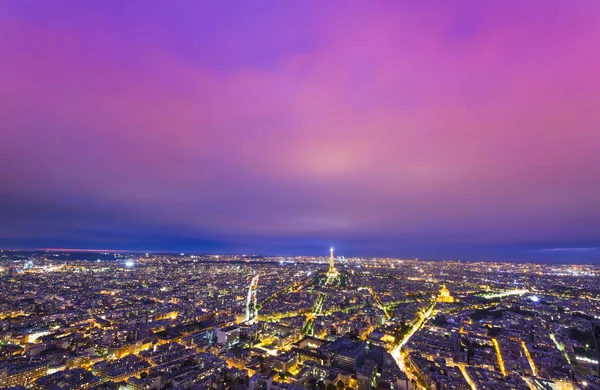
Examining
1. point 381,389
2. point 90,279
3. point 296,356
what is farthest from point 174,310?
point 90,279

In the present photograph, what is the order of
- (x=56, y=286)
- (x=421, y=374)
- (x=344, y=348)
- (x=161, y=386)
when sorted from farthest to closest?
(x=56, y=286) → (x=344, y=348) → (x=421, y=374) → (x=161, y=386)

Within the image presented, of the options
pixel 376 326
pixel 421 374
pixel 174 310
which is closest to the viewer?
pixel 421 374

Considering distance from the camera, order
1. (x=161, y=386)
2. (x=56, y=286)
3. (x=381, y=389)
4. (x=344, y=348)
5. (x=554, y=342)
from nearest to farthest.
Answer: (x=381, y=389), (x=161, y=386), (x=344, y=348), (x=554, y=342), (x=56, y=286)

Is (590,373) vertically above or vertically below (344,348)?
below

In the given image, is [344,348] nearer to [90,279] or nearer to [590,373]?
[590,373]

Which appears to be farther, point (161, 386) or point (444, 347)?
point (444, 347)

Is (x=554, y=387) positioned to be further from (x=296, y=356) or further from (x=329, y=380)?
(x=296, y=356)

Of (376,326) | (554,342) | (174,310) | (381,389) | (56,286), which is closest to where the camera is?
(381,389)

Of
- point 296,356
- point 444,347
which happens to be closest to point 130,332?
point 296,356

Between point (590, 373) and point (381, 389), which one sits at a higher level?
point (381, 389)
